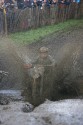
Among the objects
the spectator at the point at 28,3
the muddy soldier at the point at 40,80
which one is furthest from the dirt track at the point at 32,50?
the spectator at the point at 28,3

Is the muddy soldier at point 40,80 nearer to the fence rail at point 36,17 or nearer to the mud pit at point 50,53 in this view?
the mud pit at point 50,53

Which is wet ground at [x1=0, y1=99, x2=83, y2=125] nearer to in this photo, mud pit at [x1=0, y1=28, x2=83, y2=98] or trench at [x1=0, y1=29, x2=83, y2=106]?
trench at [x1=0, y1=29, x2=83, y2=106]

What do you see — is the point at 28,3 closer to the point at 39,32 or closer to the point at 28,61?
the point at 39,32

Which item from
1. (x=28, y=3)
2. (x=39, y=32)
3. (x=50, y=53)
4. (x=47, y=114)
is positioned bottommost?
(x=39, y=32)

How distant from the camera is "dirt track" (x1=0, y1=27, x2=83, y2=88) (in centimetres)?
1377

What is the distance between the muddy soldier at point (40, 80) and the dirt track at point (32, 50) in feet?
3.14

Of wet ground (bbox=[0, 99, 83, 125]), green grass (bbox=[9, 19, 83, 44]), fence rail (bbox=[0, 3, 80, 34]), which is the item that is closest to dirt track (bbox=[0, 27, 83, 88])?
green grass (bbox=[9, 19, 83, 44])

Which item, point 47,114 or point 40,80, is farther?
point 40,80

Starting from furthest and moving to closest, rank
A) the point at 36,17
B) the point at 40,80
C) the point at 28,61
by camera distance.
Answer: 1. the point at 36,17
2. the point at 28,61
3. the point at 40,80

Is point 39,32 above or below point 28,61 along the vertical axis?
below

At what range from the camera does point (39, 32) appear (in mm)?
20891

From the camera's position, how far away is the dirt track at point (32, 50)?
13.8 m

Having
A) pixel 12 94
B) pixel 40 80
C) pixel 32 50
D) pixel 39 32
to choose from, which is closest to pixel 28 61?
pixel 12 94

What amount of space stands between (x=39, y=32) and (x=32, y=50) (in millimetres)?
3571
